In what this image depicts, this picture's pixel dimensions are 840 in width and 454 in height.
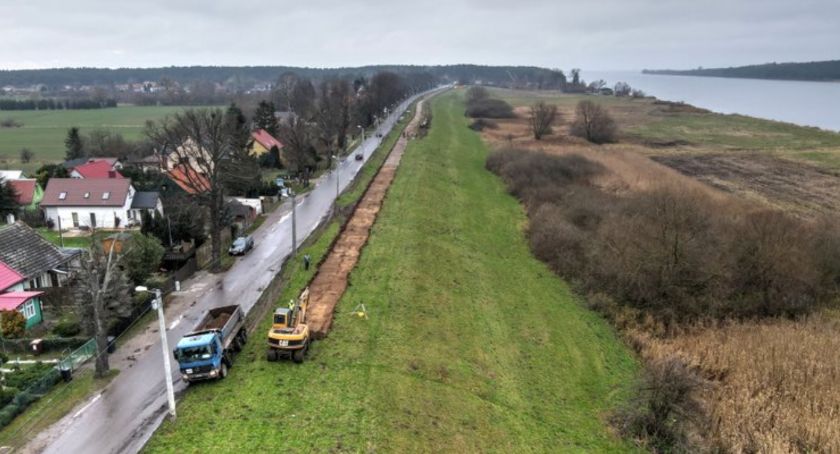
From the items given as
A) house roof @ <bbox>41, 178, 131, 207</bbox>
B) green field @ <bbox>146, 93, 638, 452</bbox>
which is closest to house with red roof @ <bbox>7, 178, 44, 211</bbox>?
house roof @ <bbox>41, 178, 131, 207</bbox>

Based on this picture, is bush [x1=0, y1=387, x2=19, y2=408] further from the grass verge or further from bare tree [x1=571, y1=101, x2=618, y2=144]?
bare tree [x1=571, y1=101, x2=618, y2=144]

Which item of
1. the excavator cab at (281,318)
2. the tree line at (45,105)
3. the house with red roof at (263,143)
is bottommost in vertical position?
the excavator cab at (281,318)

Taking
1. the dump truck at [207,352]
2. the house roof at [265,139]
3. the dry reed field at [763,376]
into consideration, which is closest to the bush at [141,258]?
the dump truck at [207,352]

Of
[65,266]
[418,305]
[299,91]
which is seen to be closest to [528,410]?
[418,305]

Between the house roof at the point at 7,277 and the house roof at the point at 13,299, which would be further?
the house roof at the point at 7,277

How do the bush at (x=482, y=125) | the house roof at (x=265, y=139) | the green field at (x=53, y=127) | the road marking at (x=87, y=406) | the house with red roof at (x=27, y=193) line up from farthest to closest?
the bush at (x=482, y=125)
the green field at (x=53, y=127)
the house roof at (x=265, y=139)
the house with red roof at (x=27, y=193)
the road marking at (x=87, y=406)

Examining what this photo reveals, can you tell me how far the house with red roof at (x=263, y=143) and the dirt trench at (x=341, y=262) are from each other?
26.9m

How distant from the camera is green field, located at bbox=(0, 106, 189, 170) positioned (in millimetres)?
103125

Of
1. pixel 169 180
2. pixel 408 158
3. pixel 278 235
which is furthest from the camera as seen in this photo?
pixel 408 158

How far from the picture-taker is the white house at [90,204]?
5459 cm

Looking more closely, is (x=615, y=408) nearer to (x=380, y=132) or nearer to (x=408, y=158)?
(x=408, y=158)

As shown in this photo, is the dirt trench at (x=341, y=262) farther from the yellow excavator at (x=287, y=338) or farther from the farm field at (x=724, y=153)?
the farm field at (x=724, y=153)

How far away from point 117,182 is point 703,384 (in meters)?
53.0

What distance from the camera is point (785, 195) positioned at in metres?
61.9
